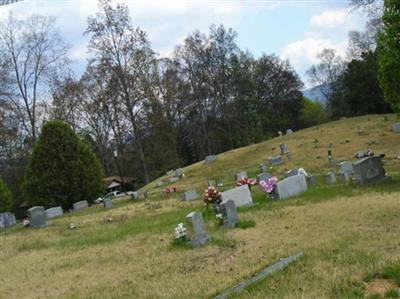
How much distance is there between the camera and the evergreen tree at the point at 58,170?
24500mm

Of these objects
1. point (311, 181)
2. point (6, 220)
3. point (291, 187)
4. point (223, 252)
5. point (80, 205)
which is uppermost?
point (6, 220)

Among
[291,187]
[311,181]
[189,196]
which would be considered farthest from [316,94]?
[291,187]

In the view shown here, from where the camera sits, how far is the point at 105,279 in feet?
25.9

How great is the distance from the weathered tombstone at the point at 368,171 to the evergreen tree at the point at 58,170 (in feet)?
46.6

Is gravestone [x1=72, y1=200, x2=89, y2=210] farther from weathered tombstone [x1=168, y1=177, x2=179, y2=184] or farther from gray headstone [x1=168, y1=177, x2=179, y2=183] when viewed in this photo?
gray headstone [x1=168, y1=177, x2=179, y2=183]

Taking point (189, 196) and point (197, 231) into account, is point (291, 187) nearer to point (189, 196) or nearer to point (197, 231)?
point (189, 196)

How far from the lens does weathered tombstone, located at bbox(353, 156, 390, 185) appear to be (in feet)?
48.2

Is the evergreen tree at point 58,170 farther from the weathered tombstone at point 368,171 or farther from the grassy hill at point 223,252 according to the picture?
the weathered tombstone at point 368,171

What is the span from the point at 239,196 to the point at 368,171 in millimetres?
3707

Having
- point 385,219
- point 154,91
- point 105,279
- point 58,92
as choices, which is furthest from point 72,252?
point 154,91

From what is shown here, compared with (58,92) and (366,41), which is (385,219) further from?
(366,41)

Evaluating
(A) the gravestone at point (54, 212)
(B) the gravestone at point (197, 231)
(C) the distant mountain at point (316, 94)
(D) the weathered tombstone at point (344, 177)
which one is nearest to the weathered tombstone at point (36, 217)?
(A) the gravestone at point (54, 212)

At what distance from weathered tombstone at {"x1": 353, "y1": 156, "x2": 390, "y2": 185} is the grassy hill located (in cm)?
37

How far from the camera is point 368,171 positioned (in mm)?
14789
